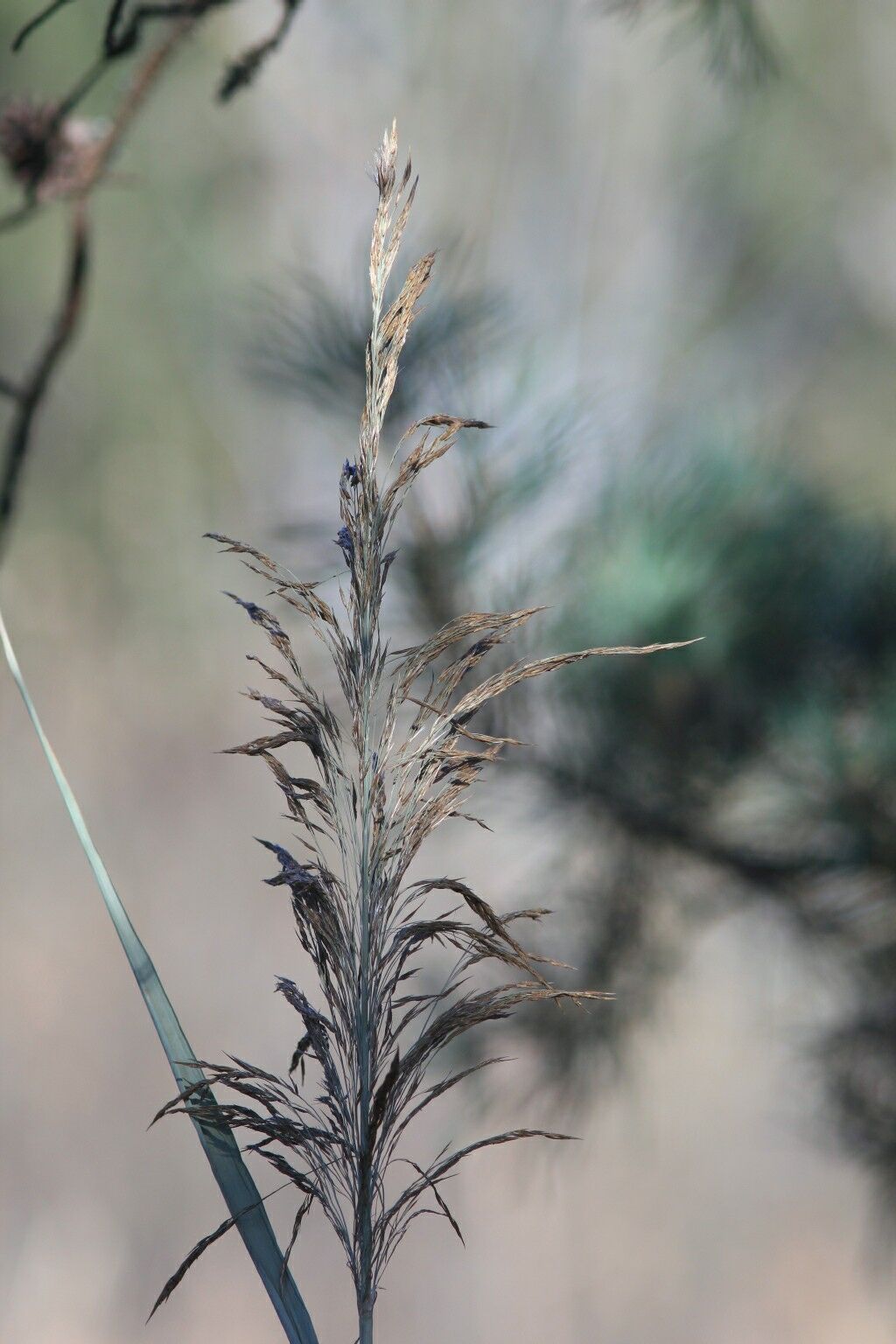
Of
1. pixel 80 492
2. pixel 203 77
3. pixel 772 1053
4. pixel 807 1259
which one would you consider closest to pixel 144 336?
pixel 80 492

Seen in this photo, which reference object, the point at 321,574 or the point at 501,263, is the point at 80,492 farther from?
the point at 501,263

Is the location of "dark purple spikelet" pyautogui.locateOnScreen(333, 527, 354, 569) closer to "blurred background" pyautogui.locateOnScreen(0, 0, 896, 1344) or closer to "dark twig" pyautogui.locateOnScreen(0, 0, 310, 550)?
"dark twig" pyautogui.locateOnScreen(0, 0, 310, 550)

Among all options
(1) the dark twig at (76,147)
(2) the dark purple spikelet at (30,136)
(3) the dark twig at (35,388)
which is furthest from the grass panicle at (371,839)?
(3) the dark twig at (35,388)

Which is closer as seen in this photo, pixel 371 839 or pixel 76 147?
pixel 371 839

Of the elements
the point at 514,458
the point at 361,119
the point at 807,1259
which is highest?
the point at 361,119

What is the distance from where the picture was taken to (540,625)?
0.97m

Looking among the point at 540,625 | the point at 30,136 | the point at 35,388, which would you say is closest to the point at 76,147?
the point at 30,136

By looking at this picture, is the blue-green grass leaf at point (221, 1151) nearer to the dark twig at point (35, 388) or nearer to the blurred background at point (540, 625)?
the blurred background at point (540, 625)

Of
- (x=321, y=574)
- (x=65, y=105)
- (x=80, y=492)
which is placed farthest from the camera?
(x=80, y=492)

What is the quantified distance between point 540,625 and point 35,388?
0.56m

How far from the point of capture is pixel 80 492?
3.82 ft

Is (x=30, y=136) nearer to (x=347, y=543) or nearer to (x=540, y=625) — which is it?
(x=540, y=625)

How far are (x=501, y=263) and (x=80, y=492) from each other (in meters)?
0.52

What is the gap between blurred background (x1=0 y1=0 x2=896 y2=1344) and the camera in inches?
40.1
